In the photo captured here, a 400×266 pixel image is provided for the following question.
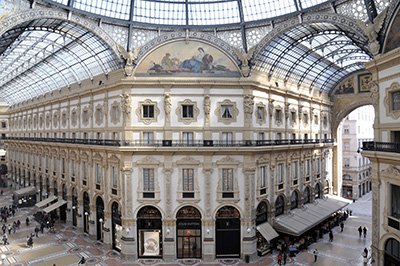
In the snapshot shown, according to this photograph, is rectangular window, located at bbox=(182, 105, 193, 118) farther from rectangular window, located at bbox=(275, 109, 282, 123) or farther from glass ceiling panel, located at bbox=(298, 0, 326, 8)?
glass ceiling panel, located at bbox=(298, 0, 326, 8)

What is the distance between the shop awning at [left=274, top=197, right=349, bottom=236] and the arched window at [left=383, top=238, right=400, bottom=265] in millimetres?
12803

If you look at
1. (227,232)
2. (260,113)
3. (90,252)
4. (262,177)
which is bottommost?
(90,252)

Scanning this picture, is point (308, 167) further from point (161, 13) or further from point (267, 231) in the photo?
point (161, 13)

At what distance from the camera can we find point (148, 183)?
3400cm

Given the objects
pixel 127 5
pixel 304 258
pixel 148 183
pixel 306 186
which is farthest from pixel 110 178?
pixel 306 186

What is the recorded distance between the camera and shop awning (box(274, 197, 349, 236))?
3666 cm

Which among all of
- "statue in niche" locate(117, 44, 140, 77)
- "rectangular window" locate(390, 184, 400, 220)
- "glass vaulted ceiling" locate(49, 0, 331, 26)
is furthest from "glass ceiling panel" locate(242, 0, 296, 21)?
"rectangular window" locate(390, 184, 400, 220)

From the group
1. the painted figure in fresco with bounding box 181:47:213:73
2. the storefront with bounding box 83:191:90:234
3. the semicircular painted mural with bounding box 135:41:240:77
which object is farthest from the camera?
the storefront with bounding box 83:191:90:234

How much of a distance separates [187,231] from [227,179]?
658 centimetres

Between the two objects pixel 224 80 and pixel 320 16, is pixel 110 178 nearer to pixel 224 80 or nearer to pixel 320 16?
pixel 224 80

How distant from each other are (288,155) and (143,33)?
21866 mm

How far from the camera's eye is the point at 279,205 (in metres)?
39.4

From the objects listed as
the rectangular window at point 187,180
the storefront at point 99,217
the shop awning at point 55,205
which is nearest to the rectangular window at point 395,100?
the rectangular window at point 187,180

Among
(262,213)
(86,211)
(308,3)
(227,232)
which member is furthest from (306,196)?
(86,211)
